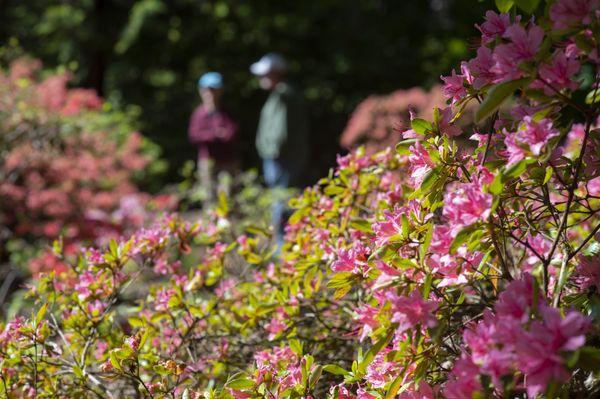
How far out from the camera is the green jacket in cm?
525

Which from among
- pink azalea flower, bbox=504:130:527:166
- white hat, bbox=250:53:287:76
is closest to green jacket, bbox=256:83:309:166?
white hat, bbox=250:53:287:76

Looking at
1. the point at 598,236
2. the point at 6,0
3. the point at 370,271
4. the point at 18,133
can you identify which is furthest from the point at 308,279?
the point at 6,0

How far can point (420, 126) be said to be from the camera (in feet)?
3.73

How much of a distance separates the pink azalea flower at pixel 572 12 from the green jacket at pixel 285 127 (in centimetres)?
439

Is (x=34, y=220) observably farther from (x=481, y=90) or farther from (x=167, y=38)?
(x=167, y=38)

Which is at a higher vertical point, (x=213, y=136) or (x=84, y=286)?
(x=213, y=136)

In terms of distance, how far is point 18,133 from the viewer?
487 centimetres

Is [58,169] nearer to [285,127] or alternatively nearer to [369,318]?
[285,127]

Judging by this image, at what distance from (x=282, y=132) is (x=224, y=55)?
7.59 meters

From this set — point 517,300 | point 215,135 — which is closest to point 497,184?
point 517,300

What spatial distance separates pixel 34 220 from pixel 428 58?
10.1 metres

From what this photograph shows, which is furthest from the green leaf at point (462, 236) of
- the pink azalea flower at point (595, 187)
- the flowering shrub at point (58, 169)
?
the flowering shrub at point (58, 169)

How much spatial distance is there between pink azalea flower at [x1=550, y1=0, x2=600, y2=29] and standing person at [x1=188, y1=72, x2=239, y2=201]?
5.61m

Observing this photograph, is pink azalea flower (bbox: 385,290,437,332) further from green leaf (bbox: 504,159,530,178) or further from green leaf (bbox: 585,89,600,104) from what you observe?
green leaf (bbox: 585,89,600,104)
